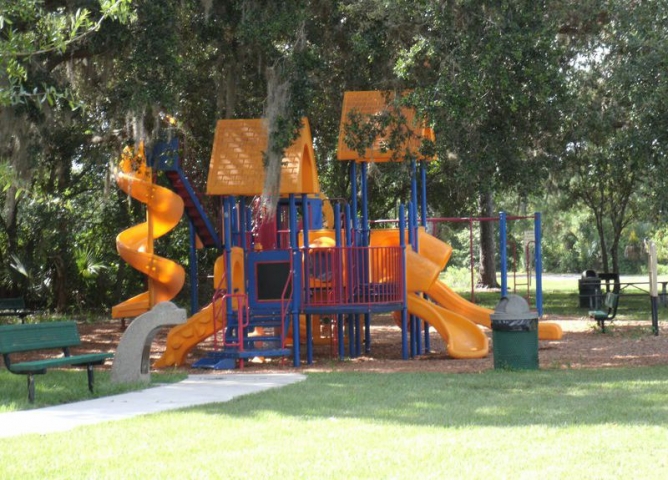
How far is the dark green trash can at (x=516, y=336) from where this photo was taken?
1273 cm

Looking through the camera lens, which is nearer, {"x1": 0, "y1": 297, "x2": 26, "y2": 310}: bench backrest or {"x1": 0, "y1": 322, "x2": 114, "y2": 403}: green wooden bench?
{"x1": 0, "y1": 322, "x2": 114, "y2": 403}: green wooden bench

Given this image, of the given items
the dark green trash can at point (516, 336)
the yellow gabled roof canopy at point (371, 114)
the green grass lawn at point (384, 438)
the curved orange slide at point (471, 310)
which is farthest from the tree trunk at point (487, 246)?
the green grass lawn at point (384, 438)

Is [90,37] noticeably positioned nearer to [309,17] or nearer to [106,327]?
[309,17]

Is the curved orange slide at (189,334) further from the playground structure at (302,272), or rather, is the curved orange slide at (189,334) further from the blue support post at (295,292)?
the blue support post at (295,292)

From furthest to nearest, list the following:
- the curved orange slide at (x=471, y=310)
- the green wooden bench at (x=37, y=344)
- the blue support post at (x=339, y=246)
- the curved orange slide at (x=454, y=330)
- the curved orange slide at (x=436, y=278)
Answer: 1. the curved orange slide at (x=471, y=310)
2. the curved orange slide at (x=436, y=278)
3. the curved orange slide at (x=454, y=330)
4. the blue support post at (x=339, y=246)
5. the green wooden bench at (x=37, y=344)

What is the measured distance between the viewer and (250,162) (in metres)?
15.5

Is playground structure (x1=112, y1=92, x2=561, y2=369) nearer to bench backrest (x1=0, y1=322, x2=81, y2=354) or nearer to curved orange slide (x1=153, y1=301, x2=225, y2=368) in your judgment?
curved orange slide (x1=153, y1=301, x2=225, y2=368)

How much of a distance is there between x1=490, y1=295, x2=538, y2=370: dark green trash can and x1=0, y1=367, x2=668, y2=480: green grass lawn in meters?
1.86

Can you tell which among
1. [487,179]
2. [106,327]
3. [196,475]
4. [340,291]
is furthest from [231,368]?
[106,327]

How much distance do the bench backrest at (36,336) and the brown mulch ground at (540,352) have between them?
128 inches

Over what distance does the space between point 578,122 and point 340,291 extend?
520cm

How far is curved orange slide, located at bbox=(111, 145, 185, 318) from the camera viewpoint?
18719 millimetres

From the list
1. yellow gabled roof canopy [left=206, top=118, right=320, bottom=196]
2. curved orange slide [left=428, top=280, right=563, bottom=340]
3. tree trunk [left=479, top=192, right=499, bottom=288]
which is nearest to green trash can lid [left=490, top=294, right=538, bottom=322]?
yellow gabled roof canopy [left=206, top=118, right=320, bottom=196]

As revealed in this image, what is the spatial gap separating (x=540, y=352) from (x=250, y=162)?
534 cm
